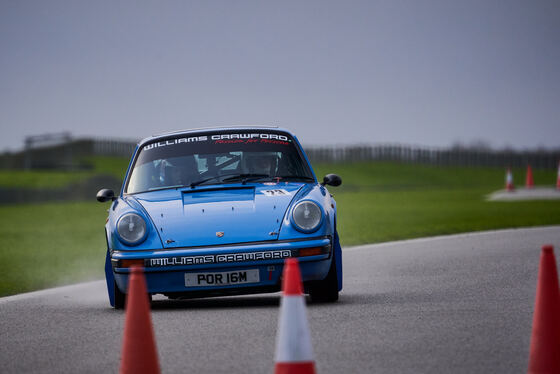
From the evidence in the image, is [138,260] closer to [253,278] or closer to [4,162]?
[253,278]

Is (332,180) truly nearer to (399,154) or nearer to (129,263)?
(129,263)

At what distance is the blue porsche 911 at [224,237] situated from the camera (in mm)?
7715

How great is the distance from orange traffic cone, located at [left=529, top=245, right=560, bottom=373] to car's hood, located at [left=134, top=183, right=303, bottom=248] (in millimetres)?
2824

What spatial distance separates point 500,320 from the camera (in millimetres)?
7047

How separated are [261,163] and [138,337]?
4207mm

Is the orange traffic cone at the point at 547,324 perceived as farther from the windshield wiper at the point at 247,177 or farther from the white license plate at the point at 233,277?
the windshield wiper at the point at 247,177

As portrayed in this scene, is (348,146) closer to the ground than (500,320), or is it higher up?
closer to the ground

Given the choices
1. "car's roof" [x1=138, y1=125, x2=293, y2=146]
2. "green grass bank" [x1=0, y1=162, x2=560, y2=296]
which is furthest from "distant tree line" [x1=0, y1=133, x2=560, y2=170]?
"car's roof" [x1=138, y1=125, x2=293, y2=146]

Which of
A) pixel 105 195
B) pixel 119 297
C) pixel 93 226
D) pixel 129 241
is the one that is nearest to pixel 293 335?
pixel 129 241

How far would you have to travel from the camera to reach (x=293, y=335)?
15.5 ft

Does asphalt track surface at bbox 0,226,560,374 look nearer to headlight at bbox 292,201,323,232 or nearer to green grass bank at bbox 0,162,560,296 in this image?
headlight at bbox 292,201,323,232

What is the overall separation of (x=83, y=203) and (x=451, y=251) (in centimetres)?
2299

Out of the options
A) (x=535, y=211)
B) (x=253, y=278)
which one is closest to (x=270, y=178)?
(x=253, y=278)

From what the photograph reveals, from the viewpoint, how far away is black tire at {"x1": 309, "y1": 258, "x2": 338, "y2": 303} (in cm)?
802
